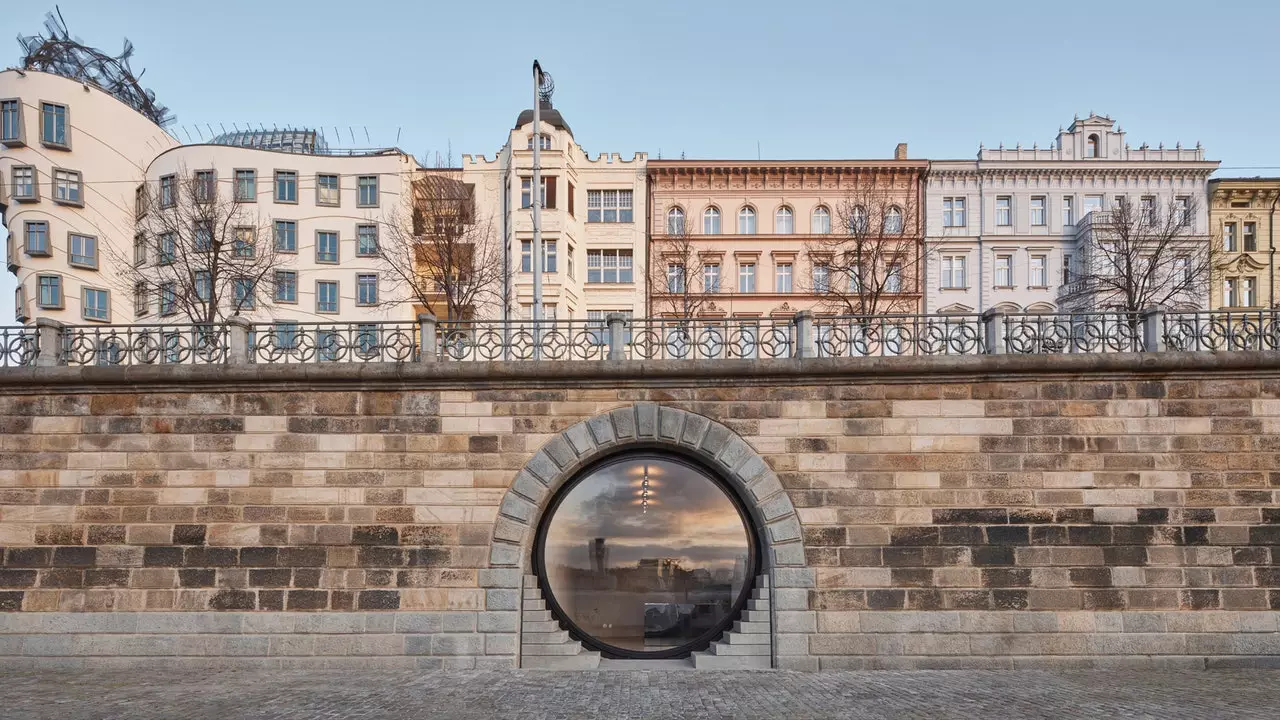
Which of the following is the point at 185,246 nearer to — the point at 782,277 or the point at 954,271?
the point at 782,277

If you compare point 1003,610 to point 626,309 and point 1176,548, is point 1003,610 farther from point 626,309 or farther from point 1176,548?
point 626,309

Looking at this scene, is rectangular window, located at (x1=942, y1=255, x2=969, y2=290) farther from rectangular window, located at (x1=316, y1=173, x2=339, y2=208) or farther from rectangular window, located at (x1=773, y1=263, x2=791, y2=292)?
rectangular window, located at (x1=316, y1=173, x2=339, y2=208)

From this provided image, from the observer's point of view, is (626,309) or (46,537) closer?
(46,537)

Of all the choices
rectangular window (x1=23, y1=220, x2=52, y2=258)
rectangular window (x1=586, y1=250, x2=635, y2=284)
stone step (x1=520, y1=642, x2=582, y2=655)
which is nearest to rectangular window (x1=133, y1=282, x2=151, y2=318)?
rectangular window (x1=23, y1=220, x2=52, y2=258)

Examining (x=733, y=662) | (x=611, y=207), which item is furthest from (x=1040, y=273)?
(x=733, y=662)

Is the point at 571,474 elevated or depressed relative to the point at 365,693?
elevated

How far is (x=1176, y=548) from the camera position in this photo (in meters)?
11.1

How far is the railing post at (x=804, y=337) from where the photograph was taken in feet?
37.6

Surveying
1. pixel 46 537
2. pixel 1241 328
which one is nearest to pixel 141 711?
pixel 46 537

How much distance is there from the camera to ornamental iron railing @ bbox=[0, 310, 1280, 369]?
37.4 ft

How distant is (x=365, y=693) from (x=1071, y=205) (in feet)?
107

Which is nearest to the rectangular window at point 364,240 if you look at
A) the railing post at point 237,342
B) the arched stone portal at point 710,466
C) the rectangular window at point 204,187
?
the rectangular window at point 204,187

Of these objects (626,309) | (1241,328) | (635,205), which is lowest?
(1241,328)

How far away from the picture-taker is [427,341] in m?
11.7
